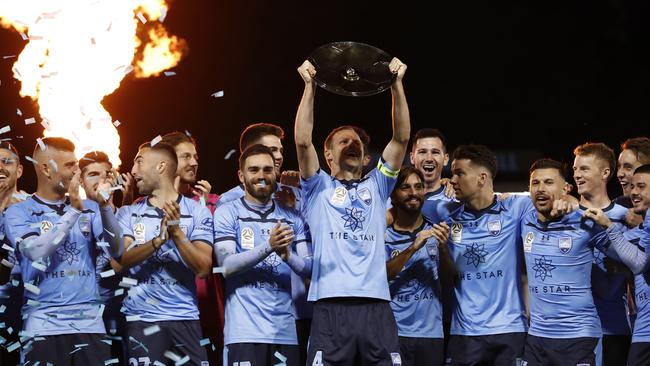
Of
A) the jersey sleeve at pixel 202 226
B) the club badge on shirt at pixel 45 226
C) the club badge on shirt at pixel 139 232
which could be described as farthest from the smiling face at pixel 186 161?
the club badge on shirt at pixel 45 226

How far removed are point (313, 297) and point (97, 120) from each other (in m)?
2.85

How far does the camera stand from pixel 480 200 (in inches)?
233

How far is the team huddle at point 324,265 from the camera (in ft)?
17.5

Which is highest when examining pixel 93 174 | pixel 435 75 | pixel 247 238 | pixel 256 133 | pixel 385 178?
pixel 435 75

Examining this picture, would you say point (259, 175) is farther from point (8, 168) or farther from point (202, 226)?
point (8, 168)

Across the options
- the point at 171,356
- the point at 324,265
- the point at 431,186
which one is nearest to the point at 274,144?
the point at 431,186

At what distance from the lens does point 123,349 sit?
237 inches

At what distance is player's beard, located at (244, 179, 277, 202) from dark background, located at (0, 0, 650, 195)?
4.41m

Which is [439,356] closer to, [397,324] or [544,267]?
[397,324]

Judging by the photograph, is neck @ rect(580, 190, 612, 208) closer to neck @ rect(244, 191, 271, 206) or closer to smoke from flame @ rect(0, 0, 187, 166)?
neck @ rect(244, 191, 271, 206)

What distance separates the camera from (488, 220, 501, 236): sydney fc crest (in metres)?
5.79

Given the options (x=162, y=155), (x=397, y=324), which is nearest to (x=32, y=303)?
(x=162, y=155)

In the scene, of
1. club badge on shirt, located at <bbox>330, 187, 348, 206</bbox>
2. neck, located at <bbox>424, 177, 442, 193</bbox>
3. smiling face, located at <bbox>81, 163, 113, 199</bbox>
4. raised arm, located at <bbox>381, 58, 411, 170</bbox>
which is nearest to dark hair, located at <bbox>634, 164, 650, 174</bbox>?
neck, located at <bbox>424, 177, 442, 193</bbox>

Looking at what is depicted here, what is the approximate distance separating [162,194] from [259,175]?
0.67 meters
